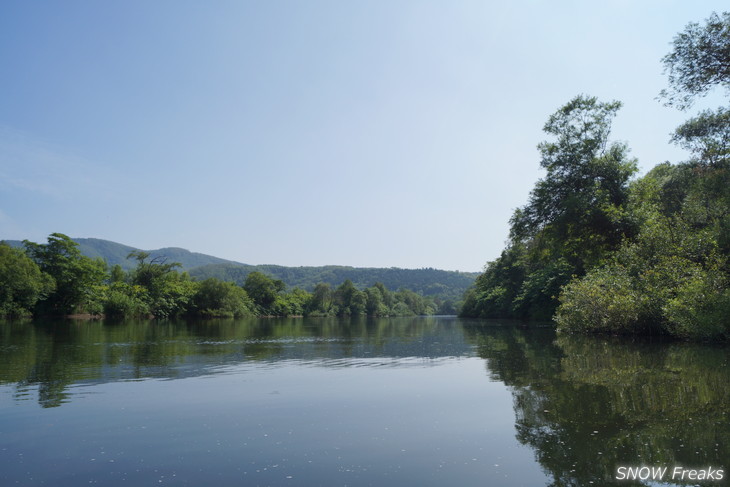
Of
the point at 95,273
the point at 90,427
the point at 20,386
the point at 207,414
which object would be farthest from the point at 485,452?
the point at 95,273

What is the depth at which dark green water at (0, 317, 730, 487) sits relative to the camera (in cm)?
653

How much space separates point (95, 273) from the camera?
Result: 74.9m

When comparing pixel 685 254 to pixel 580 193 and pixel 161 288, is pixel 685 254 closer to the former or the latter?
pixel 580 193

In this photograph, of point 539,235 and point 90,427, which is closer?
point 90,427

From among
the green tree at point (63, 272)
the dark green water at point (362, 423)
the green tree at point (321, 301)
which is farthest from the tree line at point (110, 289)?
the dark green water at point (362, 423)

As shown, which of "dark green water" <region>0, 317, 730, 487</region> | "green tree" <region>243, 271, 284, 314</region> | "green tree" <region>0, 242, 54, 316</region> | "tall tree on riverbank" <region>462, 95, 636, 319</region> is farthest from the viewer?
"green tree" <region>243, 271, 284, 314</region>

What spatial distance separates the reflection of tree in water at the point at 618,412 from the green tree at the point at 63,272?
241 feet

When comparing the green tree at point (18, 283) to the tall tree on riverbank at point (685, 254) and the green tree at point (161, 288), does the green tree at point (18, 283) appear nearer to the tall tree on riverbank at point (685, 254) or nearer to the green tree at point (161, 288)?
the green tree at point (161, 288)

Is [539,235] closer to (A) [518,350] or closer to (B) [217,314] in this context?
(A) [518,350]

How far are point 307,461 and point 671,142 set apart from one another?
126 ft

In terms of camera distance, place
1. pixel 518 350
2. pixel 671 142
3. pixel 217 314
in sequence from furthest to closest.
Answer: pixel 217 314
pixel 671 142
pixel 518 350

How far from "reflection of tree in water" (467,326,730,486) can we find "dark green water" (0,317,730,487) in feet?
0.13

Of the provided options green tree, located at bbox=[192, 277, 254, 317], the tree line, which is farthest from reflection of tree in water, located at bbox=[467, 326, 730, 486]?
green tree, located at bbox=[192, 277, 254, 317]

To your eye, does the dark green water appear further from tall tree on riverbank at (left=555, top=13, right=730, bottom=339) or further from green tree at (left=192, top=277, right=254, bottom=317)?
green tree at (left=192, top=277, right=254, bottom=317)
